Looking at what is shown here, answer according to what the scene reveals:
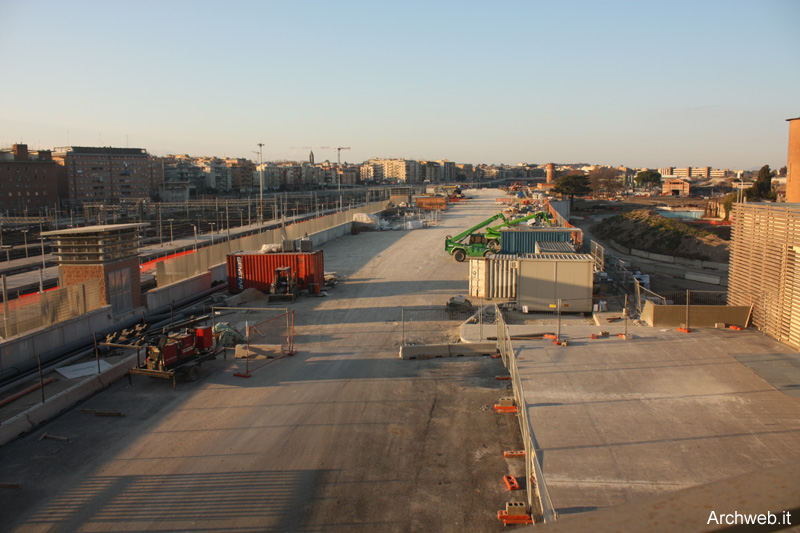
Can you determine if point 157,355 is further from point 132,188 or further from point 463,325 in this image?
point 132,188

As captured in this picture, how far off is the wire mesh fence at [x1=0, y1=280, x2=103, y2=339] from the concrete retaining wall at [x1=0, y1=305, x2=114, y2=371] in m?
0.21

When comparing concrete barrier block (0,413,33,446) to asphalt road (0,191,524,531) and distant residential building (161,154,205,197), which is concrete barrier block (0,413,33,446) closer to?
asphalt road (0,191,524,531)

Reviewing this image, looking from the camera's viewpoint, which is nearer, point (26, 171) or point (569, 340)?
point (569, 340)

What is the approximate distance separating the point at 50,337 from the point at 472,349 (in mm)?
12520

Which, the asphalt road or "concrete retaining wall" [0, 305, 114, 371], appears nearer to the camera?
the asphalt road

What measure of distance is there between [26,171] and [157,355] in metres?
90.1

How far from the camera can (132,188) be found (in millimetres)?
120375

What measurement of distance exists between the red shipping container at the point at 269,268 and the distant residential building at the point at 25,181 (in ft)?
230

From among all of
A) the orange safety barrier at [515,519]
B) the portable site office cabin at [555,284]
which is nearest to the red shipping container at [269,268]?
the portable site office cabin at [555,284]

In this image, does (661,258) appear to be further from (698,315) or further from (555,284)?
(698,315)

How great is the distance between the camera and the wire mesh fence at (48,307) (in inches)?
613

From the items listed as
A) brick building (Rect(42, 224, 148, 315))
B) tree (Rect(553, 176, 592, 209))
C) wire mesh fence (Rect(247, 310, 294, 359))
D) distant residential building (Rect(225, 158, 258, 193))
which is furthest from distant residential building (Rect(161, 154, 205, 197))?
wire mesh fence (Rect(247, 310, 294, 359))

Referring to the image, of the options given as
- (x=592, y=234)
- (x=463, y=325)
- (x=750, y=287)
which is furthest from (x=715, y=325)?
(x=592, y=234)

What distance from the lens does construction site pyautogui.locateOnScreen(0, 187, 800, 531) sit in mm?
8570
